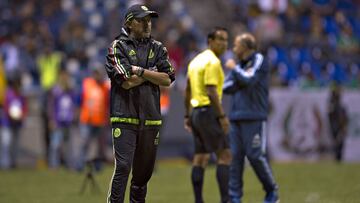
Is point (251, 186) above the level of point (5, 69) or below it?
below

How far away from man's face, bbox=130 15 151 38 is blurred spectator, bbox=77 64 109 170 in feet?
36.6

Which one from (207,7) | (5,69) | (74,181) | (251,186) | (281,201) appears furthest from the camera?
(207,7)

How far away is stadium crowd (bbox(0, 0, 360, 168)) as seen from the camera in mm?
23500

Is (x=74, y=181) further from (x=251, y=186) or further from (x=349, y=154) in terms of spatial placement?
(x=349, y=154)

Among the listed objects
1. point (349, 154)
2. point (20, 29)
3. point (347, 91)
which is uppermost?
point (20, 29)

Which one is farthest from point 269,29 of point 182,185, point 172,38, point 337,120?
point 182,185

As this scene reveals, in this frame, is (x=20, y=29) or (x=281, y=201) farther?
(x=20, y=29)

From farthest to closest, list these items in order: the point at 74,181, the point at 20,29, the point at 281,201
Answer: the point at 20,29 → the point at 74,181 → the point at 281,201

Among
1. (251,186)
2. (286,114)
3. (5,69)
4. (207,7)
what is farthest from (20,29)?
(251,186)

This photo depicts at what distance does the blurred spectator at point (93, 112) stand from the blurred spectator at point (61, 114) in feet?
2.59

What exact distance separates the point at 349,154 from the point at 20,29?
933 centimetres

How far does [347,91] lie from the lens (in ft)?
79.3

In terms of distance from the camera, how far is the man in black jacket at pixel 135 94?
31.5 feet

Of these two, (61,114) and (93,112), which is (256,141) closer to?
(93,112)
